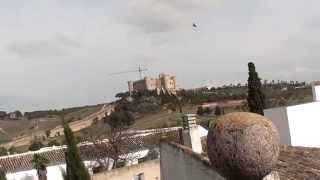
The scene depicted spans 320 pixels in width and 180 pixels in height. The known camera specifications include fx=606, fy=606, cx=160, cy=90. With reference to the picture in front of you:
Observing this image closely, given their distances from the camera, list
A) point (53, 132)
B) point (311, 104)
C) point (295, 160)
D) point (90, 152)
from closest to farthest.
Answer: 1. point (295, 160)
2. point (311, 104)
3. point (90, 152)
4. point (53, 132)

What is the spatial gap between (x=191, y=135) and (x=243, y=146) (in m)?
16.0

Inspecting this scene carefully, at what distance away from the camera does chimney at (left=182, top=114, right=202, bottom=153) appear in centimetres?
2159

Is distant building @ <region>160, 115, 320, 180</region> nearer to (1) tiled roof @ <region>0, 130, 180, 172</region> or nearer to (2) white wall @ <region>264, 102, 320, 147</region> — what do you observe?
(2) white wall @ <region>264, 102, 320, 147</region>

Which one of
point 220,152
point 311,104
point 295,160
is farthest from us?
point 311,104

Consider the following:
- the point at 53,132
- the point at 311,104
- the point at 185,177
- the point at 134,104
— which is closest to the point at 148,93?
the point at 134,104

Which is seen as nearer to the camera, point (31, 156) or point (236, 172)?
point (236, 172)

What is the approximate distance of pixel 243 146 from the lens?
591cm

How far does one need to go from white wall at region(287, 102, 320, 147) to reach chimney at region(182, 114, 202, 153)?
887 centimetres

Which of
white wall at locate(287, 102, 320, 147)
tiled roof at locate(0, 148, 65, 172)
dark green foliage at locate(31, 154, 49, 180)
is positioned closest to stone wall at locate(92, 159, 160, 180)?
white wall at locate(287, 102, 320, 147)

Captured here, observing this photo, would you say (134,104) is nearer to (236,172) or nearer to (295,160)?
(295,160)

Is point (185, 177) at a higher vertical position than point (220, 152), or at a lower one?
lower

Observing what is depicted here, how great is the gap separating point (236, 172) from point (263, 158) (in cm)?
30

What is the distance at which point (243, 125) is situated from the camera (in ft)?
19.8

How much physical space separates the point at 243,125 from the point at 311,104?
25035mm
